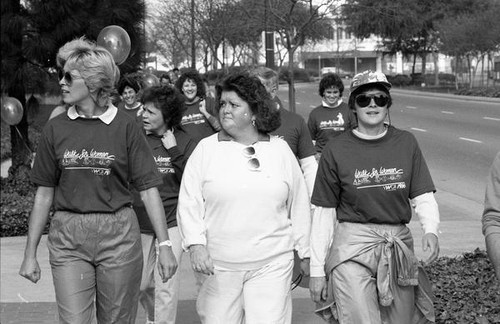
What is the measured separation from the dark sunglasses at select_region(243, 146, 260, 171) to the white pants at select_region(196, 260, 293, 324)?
49 cm

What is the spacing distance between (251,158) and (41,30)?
10054 millimetres

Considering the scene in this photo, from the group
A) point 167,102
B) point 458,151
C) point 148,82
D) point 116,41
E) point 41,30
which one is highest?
point 41,30

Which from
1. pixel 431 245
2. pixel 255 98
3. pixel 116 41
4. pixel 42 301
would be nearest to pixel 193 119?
pixel 42 301

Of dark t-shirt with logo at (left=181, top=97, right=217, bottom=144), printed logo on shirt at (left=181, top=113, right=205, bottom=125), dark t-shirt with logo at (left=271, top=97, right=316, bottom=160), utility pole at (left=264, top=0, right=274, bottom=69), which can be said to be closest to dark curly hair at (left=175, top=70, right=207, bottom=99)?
dark t-shirt with logo at (left=181, top=97, right=217, bottom=144)

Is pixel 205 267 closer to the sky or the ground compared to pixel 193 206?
closer to the ground

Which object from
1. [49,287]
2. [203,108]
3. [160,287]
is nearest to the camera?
[160,287]

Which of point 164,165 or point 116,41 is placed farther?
point 116,41

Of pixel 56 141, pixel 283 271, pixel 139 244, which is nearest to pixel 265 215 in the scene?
pixel 283 271

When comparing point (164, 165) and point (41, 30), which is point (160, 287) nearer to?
point (164, 165)

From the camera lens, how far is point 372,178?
456cm

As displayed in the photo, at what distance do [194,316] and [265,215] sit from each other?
260 centimetres

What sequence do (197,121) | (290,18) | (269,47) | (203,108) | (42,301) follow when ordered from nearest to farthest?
1. (42,301)
2. (197,121)
3. (203,108)
4. (269,47)
5. (290,18)

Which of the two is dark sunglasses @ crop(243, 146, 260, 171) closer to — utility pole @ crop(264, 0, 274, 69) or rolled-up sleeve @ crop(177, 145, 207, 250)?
rolled-up sleeve @ crop(177, 145, 207, 250)

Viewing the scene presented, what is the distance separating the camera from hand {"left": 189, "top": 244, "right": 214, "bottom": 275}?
4.52 metres
